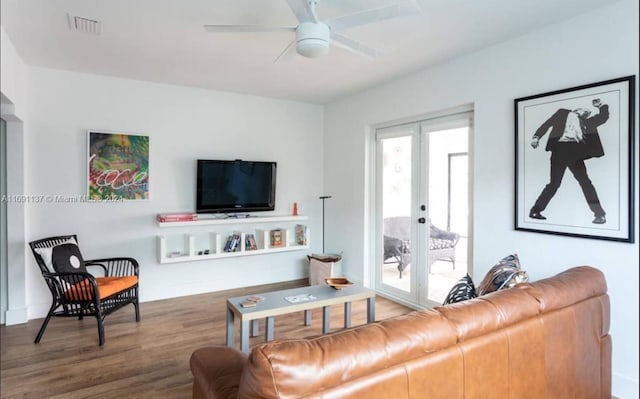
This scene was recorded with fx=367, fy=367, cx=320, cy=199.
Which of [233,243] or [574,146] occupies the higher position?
[574,146]

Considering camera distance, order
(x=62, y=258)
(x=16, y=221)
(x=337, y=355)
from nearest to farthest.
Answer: (x=337, y=355) < (x=62, y=258) < (x=16, y=221)

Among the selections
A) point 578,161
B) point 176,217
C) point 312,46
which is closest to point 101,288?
point 176,217

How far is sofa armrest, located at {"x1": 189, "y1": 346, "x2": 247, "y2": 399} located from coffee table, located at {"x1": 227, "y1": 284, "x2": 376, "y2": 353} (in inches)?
36.6

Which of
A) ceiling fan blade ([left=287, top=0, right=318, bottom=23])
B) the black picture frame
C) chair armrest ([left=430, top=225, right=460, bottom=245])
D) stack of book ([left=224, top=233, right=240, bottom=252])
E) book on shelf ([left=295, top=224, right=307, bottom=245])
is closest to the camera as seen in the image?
ceiling fan blade ([left=287, top=0, right=318, bottom=23])

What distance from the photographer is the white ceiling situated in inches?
99.7

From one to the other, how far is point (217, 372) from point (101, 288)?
239 centimetres

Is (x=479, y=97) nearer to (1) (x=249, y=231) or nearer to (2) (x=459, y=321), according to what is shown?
(2) (x=459, y=321)

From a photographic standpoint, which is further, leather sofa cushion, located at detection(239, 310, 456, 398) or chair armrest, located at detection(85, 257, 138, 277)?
chair armrest, located at detection(85, 257, 138, 277)

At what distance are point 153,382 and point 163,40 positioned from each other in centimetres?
269

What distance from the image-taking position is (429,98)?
12.5 ft

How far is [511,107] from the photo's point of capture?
3.07 metres

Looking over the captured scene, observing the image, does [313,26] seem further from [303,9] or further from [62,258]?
[62,258]

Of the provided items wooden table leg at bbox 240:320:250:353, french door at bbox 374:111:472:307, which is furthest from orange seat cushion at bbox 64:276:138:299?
french door at bbox 374:111:472:307

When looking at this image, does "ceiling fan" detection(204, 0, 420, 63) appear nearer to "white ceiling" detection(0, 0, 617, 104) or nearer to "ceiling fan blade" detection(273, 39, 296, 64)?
"ceiling fan blade" detection(273, 39, 296, 64)
